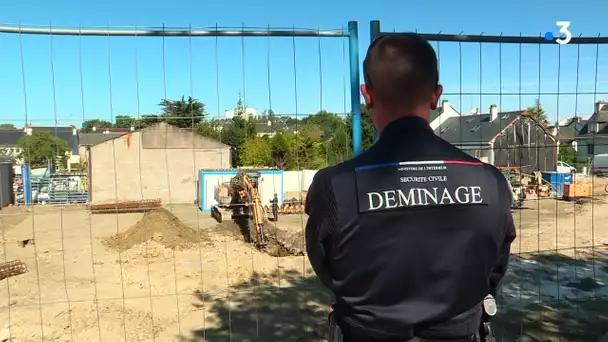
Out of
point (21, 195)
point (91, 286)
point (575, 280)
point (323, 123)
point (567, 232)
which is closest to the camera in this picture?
point (323, 123)

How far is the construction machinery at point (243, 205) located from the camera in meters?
14.1

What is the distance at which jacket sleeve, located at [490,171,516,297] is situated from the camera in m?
1.53

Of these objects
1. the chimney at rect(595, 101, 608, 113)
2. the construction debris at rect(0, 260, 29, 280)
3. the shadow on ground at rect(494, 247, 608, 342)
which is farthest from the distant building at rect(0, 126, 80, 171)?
the chimney at rect(595, 101, 608, 113)

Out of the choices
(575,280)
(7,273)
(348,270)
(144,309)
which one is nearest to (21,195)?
(7,273)

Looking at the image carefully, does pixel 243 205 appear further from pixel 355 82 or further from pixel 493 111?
pixel 355 82

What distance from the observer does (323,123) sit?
4.97 metres

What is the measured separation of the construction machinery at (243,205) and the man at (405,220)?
37.8ft

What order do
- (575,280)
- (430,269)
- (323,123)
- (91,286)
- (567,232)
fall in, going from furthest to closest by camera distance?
(567,232) < (91,286) < (575,280) < (323,123) < (430,269)

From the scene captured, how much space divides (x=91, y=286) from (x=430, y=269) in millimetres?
9985

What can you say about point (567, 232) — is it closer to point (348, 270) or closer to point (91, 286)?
point (91, 286)

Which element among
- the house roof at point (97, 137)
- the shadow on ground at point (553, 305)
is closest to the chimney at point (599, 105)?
the shadow on ground at point (553, 305)

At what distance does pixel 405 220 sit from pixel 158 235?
14.2 meters

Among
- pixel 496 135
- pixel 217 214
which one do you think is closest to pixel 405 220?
pixel 496 135

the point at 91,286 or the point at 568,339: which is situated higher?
the point at 568,339
